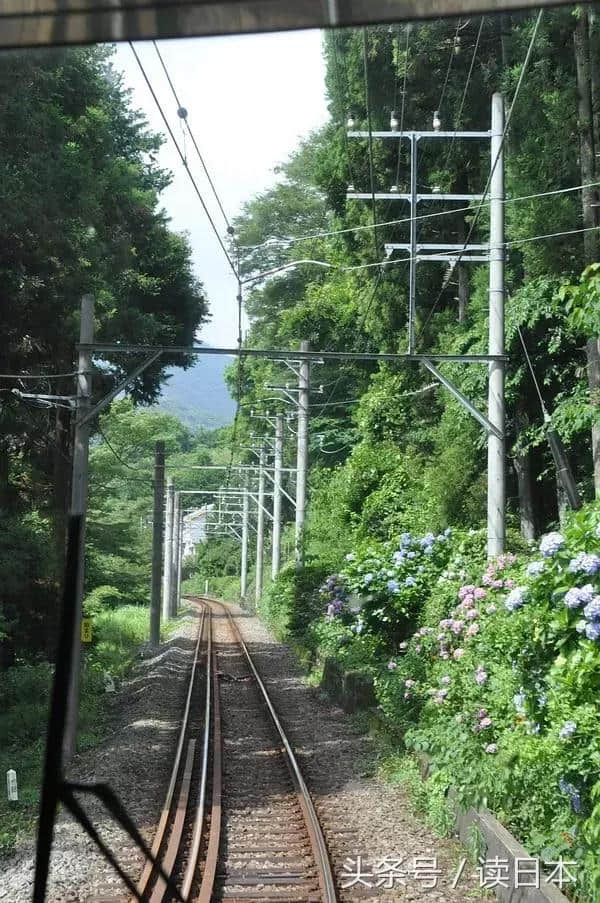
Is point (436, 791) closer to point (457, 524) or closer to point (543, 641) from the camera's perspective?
point (543, 641)

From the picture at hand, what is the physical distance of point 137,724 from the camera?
56.5ft

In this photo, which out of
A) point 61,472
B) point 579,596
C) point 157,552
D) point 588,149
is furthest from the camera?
point 157,552

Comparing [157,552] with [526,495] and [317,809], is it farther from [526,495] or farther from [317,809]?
[317,809]

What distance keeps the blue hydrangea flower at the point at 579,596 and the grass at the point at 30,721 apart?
588 cm

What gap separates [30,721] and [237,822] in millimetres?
9550

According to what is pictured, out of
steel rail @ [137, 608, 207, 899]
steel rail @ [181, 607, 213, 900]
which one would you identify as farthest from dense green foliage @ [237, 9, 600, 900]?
steel rail @ [137, 608, 207, 899]

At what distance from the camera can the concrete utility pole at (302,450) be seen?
28.5 m

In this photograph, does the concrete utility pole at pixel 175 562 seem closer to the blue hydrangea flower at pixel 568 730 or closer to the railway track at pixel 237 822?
the railway track at pixel 237 822

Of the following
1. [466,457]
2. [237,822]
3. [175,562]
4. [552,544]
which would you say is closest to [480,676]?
[552,544]

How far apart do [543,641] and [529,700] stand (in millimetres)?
642

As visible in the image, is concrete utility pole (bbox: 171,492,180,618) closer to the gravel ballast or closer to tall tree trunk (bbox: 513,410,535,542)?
tall tree trunk (bbox: 513,410,535,542)

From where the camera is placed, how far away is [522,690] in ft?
26.0

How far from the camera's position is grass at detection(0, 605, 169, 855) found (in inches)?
447

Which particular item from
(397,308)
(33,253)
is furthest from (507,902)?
(397,308)
